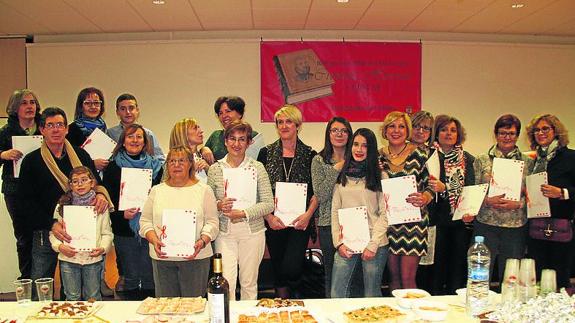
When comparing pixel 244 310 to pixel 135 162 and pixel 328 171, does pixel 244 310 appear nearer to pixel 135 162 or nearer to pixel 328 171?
pixel 328 171

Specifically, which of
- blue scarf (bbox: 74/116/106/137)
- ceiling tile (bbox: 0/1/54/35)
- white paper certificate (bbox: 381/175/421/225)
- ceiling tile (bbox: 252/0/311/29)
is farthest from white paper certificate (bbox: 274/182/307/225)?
ceiling tile (bbox: 0/1/54/35)

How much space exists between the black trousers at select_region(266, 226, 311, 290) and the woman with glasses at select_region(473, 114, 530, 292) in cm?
152

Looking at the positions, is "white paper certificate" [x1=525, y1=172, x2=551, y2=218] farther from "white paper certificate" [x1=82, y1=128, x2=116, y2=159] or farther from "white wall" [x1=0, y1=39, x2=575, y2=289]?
"white paper certificate" [x1=82, y1=128, x2=116, y2=159]

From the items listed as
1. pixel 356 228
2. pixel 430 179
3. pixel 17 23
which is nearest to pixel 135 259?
pixel 356 228

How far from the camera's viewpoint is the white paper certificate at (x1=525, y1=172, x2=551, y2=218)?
3.93 m

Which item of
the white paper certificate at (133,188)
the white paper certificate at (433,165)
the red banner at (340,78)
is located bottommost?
the white paper certificate at (133,188)

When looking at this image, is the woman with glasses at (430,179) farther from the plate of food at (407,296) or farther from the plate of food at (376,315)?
the plate of food at (376,315)

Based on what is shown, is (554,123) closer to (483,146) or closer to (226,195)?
(226,195)

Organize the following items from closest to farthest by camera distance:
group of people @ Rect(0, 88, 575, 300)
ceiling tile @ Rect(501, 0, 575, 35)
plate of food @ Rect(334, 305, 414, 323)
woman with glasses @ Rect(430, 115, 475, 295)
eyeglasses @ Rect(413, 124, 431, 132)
Answer: plate of food @ Rect(334, 305, 414, 323) < group of people @ Rect(0, 88, 575, 300) < woman with glasses @ Rect(430, 115, 475, 295) < eyeglasses @ Rect(413, 124, 431, 132) < ceiling tile @ Rect(501, 0, 575, 35)

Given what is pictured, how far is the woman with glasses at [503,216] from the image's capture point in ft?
12.8

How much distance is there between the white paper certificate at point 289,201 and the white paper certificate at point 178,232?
793 mm

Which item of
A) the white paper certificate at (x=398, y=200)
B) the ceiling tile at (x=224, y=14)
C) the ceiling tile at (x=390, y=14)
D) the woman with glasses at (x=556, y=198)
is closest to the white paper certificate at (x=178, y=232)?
the white paper certificate at (x=398, y=200)

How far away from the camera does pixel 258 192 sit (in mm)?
3529

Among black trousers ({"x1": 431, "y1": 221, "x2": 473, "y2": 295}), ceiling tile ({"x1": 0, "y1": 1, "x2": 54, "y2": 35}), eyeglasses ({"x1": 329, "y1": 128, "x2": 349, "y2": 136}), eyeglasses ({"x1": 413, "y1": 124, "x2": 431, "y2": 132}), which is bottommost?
black trousers ({"x1": 431, "y1": 221, "x2": 473, "y2": 295})
